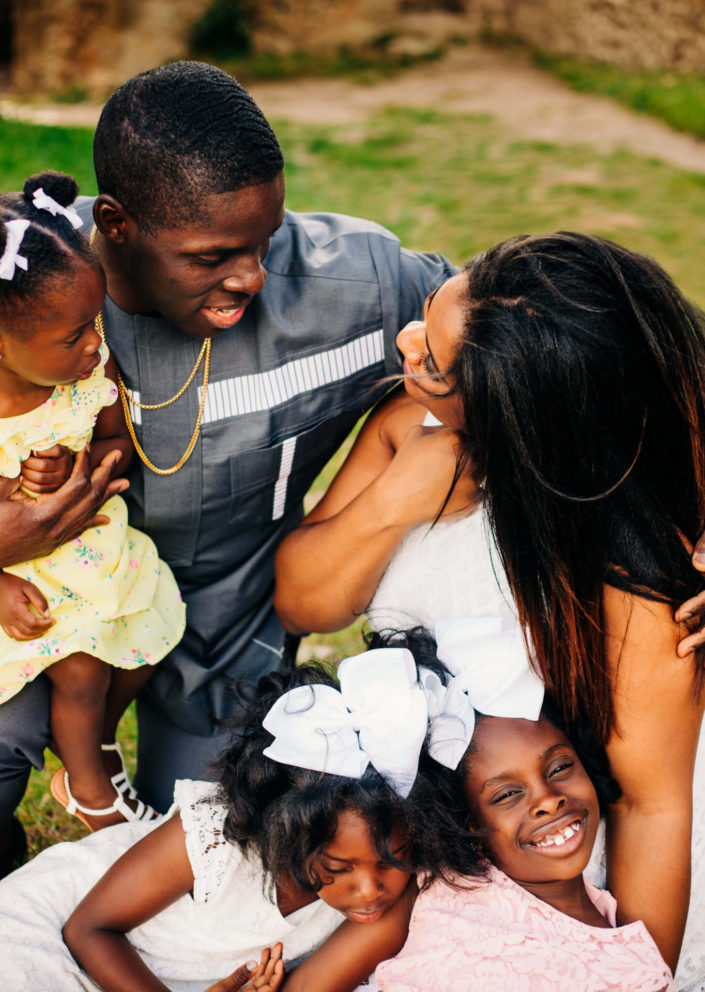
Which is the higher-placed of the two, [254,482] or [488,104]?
[254,482]

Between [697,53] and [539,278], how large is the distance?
10.7 meters

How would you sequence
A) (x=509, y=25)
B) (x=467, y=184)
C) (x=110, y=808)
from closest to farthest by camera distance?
(x=110, y=808), (x=467, y=184), (x=509, y=25)

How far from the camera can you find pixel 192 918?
2352mm

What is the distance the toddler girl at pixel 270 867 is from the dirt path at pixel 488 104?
28.8 ft

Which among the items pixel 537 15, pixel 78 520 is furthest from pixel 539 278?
pixel 537 15

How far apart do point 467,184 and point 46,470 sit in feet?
26.1

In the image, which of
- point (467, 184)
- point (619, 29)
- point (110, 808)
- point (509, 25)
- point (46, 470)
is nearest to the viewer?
point (46, 470)

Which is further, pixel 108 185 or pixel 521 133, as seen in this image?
pixel 521 133

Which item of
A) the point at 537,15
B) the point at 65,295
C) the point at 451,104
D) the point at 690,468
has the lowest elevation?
the point at 451,104

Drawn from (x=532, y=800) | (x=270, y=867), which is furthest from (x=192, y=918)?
(x=532, y=800)

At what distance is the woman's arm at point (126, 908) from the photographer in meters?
2.24

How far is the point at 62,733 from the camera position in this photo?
8.44 feet

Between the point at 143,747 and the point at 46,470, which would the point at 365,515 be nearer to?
the point at 46,470

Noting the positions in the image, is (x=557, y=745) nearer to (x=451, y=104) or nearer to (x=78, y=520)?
(x=78, y=520)
